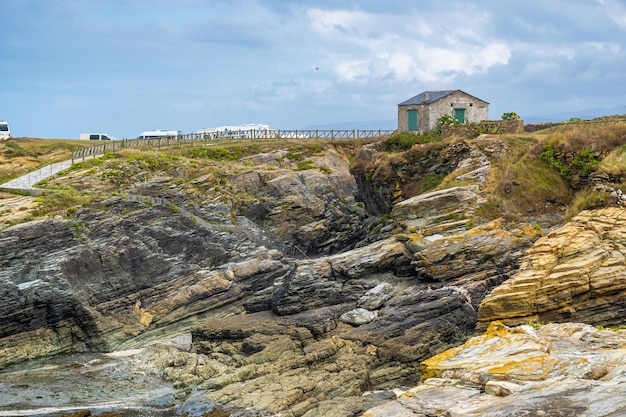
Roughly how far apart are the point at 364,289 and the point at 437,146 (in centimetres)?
1520

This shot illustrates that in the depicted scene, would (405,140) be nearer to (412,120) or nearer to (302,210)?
(412,120)

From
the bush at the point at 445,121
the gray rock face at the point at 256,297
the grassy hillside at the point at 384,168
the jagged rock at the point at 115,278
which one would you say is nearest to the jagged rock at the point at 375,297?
the gray rock face at the point at 256,297

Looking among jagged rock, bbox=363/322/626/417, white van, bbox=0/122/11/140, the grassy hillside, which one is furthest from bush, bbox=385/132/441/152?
white van, bbox=0/122/11/140

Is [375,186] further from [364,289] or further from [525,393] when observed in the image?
[525,393]

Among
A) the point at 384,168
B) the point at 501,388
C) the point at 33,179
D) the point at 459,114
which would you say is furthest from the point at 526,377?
the point at 459,114

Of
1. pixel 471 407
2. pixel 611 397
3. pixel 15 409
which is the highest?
pixel 611 397

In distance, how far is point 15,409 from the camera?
2741 cm

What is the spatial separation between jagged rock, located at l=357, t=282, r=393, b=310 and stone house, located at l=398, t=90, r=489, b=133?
102 feet

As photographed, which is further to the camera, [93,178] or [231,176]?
[231,176]

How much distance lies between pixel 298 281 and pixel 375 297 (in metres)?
4.18

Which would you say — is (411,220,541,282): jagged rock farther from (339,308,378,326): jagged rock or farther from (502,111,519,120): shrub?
(502,111,519,120): shrub

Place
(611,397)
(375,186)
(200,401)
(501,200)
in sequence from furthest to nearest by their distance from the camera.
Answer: (375,186)
(501,200)
(200,401)
(611,397)

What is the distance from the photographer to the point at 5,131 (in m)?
68.2

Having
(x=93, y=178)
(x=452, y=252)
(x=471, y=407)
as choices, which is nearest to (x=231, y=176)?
(x=93, y=178)
